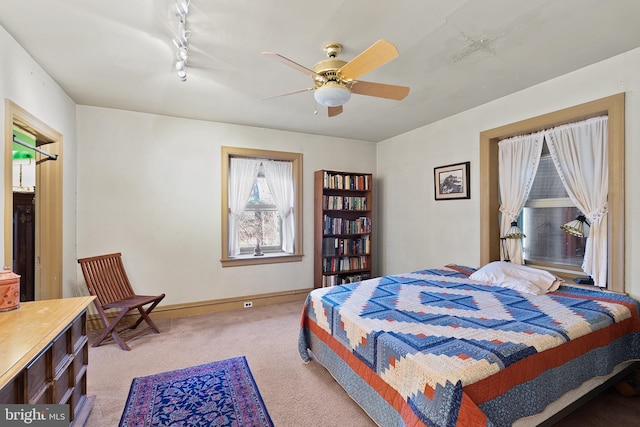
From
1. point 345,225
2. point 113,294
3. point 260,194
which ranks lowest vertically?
point 113,294

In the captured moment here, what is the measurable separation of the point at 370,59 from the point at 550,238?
271 centimetres

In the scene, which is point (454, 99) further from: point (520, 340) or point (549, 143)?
point (520, 340)

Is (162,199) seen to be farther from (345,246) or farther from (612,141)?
(612,141)

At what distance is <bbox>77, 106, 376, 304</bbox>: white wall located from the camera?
3.42m

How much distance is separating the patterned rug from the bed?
598mm

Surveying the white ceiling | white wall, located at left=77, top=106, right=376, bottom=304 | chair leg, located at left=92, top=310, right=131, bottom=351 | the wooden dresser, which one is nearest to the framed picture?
the white ceiling

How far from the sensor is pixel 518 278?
270 cm

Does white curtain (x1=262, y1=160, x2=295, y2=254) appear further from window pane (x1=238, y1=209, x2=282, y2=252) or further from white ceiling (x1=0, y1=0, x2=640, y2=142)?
white ceiling (x1=0, y1=0, x2=640, y2=142)

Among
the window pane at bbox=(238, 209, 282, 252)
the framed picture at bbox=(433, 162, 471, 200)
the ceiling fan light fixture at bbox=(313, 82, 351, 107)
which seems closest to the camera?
the ceiling fan light fixture at bbox=(313, 82, 351, 107)

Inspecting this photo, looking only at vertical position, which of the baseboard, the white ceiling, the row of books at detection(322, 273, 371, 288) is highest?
the white ceiling

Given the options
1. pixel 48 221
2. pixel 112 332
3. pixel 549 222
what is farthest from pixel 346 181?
pixel 48 221

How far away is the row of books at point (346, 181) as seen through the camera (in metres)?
4.45

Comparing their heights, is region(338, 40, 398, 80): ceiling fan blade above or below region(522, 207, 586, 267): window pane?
above

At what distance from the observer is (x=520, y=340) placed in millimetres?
1624
